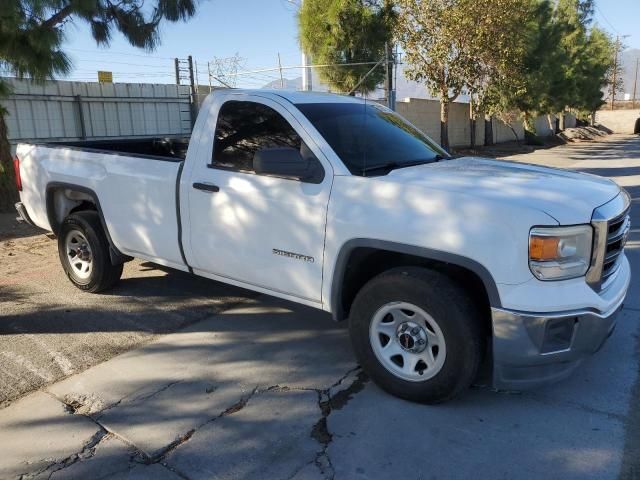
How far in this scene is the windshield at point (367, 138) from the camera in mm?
3896

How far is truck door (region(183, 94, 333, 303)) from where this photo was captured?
3.79 metres

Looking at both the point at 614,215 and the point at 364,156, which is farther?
the point at 364,156

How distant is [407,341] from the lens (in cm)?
352

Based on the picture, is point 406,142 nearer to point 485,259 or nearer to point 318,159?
point 318,159

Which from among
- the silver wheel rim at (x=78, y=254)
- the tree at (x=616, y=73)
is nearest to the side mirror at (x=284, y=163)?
the silver wheel rim at (x=78, y=254)

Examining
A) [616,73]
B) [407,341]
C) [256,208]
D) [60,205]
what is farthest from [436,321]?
[616,73]

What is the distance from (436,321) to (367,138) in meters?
1.60

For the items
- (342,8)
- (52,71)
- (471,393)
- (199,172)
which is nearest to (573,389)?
(471,393)

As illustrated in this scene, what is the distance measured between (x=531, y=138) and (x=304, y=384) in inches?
1501

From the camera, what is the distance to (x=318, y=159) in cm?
379

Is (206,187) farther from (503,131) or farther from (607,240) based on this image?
(503,131)

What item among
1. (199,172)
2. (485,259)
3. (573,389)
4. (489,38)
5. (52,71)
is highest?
(489,38)

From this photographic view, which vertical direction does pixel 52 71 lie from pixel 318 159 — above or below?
above

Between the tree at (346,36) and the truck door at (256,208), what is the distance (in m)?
12.8
